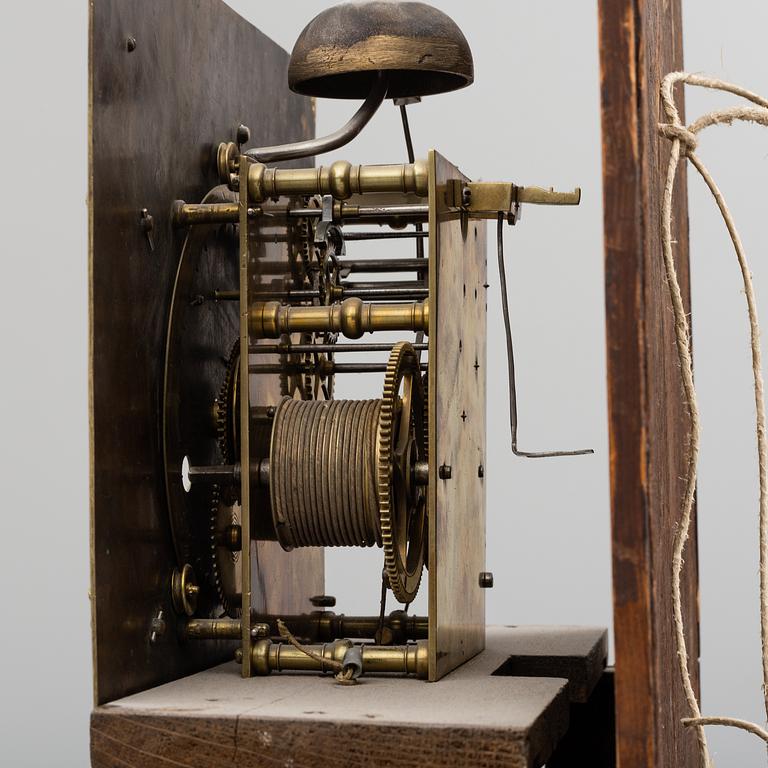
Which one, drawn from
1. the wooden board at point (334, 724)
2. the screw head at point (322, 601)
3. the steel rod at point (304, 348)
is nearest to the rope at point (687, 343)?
the wooden board at point (334, 724)

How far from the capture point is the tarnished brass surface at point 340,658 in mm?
1841

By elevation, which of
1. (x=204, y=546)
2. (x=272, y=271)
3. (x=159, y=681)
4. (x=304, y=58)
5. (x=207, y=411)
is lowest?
(x=159, y=681)

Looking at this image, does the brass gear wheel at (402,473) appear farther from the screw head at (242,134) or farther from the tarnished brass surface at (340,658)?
the screw head at (242,134)

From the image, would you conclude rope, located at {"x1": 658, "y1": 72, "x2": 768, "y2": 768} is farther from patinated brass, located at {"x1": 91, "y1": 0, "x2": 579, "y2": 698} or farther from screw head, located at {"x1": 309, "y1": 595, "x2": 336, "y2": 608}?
screw head, located at {"x1": 309, "y1": 595, "x2": 336, "y2": 608}

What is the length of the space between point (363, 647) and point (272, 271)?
52 cm

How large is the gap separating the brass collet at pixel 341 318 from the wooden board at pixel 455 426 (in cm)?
4

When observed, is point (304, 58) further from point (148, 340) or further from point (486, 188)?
point (148, 340)

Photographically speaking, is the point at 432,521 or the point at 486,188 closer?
the point at 432,521

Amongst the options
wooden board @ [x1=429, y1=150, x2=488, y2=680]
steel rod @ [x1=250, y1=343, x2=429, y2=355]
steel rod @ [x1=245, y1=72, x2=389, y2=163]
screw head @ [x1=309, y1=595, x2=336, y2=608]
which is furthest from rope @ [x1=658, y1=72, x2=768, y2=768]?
screw head @ [x1=309, y1=595, x2=336, y2=608]

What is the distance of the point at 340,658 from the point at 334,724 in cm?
25

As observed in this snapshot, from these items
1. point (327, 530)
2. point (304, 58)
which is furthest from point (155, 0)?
point (327, 530)

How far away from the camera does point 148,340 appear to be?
6.30 feet

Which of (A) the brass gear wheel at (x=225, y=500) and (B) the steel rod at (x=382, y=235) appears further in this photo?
(B) the steel rod at (x=382, y=235)

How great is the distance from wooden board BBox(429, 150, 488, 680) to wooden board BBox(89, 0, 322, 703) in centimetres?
25
